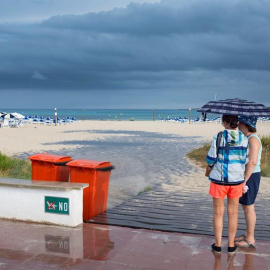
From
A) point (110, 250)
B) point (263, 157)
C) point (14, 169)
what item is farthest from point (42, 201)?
point (263, 157)

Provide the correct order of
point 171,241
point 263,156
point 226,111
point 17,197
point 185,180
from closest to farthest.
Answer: point 226,111
point 171,241
point 17,197
point 185,180
point 263,156

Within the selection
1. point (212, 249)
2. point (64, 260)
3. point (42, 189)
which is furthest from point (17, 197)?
point (212, 249)

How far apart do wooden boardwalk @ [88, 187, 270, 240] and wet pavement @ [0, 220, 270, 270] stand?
0.27m

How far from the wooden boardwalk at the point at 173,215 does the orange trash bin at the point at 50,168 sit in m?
0.99

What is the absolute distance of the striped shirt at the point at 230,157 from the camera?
4.24 m

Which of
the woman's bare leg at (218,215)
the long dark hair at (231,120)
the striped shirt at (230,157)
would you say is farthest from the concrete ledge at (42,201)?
the long dark hair at (231,120)

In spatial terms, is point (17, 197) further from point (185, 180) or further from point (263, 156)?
point (263, 156)

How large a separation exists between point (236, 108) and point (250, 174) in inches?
30.5

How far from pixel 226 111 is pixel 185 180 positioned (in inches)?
259

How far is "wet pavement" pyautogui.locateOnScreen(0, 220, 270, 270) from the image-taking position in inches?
167

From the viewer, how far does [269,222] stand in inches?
238

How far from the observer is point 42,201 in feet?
18.5

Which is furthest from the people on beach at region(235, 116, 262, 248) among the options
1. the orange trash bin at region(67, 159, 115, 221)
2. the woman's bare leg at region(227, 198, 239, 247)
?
the orange trash bin at region(67, 159, 115, 221)

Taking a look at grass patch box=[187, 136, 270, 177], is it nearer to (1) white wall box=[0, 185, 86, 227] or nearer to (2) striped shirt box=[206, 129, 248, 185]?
(1) white wall box=[0, 185, 86, 227]
